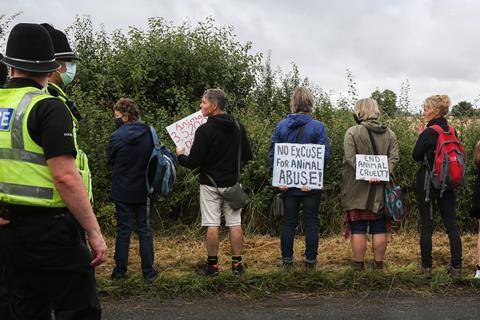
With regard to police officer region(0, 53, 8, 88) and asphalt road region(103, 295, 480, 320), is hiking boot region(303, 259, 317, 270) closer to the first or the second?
asphalt road region(103, 295, 480, 320)

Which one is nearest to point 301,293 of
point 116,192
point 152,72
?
point 116,192

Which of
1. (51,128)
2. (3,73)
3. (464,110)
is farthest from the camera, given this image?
(464,110)

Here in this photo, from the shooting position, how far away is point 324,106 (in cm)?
1040

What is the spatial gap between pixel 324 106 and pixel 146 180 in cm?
535

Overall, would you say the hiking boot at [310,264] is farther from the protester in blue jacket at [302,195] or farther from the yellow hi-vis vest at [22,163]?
the yellow hi-vis vest at [22,163]

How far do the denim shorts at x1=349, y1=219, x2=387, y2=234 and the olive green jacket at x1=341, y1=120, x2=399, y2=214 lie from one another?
Answer: 0.18 meters

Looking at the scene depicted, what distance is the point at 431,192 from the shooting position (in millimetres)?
6023

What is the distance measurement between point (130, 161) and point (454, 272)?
3.64m

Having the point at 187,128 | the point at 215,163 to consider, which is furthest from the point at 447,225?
the point at 187,128

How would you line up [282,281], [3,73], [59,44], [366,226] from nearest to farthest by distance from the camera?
1. [59,44]
2. [3,73]
3. [282,281]
4. [366,226]

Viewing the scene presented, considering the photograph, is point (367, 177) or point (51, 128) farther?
point (367, 177)

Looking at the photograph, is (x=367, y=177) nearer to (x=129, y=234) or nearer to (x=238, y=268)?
(x=238, y=268)

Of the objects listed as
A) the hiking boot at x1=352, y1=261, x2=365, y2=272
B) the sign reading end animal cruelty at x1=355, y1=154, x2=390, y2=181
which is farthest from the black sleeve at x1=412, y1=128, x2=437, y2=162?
the hiking boot at x1=352, y1=261, x2=365, y2=272

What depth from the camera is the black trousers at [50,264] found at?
2.97m
